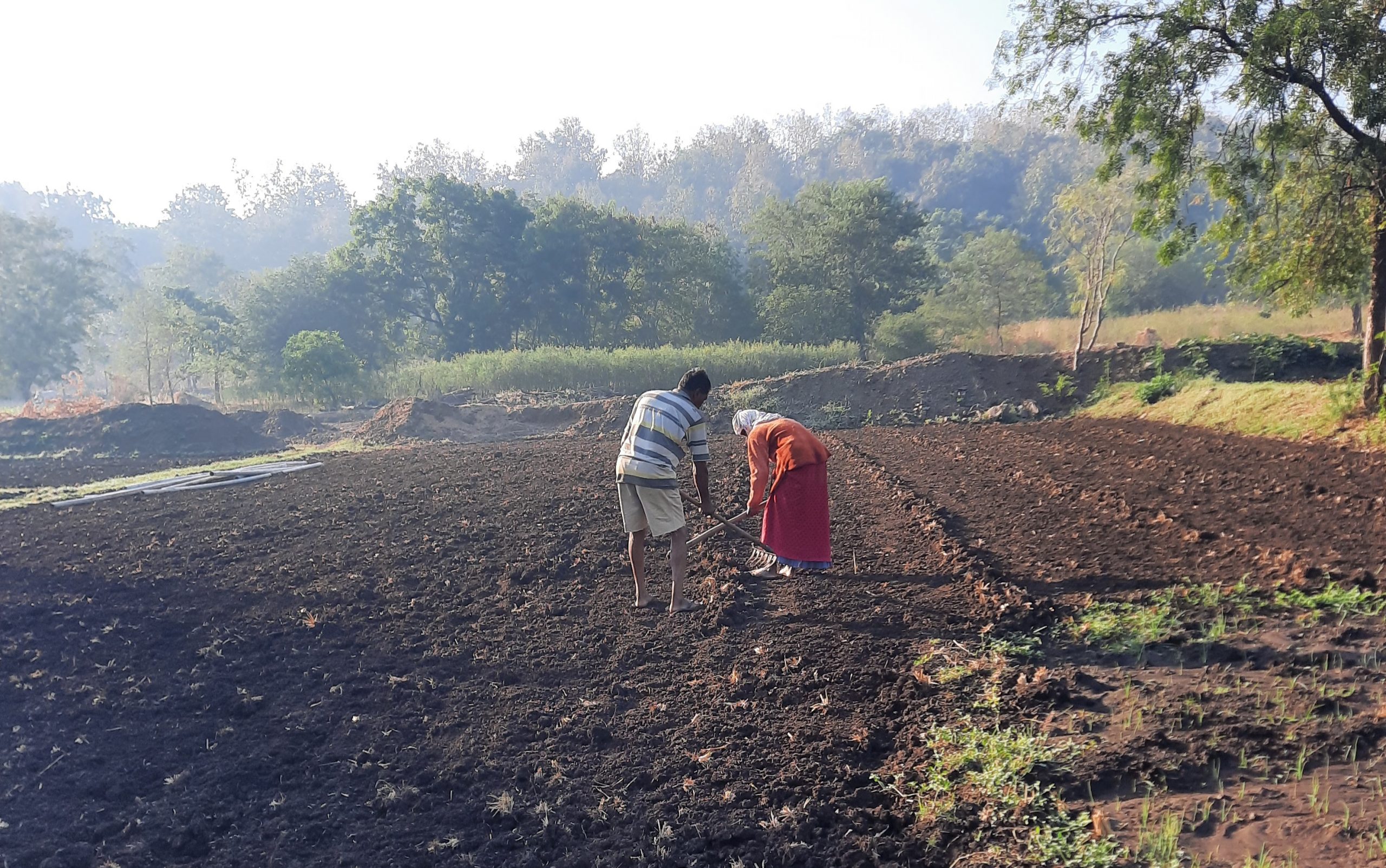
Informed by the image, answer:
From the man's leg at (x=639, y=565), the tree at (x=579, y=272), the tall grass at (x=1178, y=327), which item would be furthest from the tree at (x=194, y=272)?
the man's leg at (x=639, y=565)

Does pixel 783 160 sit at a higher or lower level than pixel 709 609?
higher

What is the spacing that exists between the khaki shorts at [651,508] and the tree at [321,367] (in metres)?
23.6

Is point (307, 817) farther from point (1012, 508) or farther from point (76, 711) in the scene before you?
point (1012, 508)

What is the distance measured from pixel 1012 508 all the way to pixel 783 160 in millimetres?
88058

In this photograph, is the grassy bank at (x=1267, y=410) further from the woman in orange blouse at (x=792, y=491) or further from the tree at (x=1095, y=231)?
the woman in orange blouse at (x=792, y=491)

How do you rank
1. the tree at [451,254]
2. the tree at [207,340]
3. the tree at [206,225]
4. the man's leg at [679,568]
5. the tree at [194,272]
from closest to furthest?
1. the man's leg at [679,568]
2. the tree at [207,340]
3. the tree at [451,254]
4. the tree at [194,272]
5. the tree at [206,225]

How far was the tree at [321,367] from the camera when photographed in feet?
87.5

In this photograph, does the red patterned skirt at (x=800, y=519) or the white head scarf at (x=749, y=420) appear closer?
the red patterned skirt at (x=800, y=519)

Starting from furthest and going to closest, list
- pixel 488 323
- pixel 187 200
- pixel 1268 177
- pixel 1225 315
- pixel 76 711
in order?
pixel 187 200 → pixel 488 323 → pixel 1225 315 → pixel 1268 177 → pixel 76 711

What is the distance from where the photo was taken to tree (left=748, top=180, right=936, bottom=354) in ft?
116

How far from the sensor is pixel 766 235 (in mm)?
41156

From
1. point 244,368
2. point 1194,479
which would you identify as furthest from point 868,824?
point 244,368

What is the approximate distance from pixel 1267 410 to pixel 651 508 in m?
11.8

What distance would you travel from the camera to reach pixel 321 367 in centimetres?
2688
